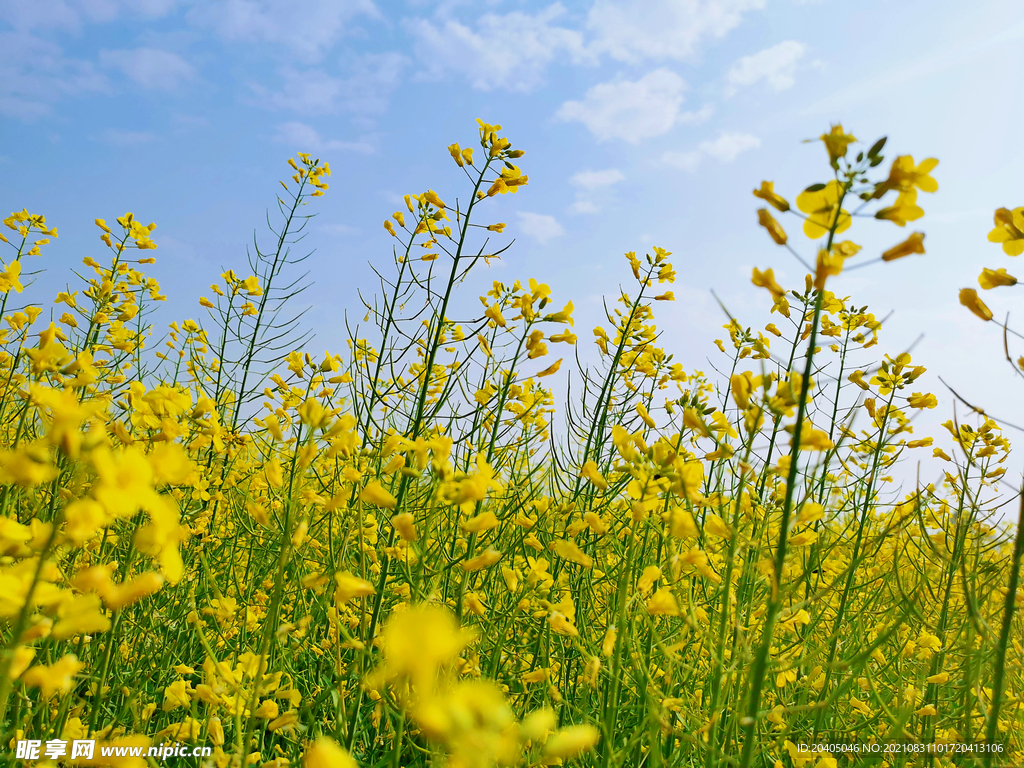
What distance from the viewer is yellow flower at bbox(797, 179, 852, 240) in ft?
3.72

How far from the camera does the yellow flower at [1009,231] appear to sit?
135 centimetres

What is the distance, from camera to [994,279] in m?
1.39

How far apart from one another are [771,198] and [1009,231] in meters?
0.65

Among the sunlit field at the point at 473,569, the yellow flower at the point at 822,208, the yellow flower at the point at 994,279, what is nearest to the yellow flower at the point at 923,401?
Answer: the sunlit field at the point at 473,569

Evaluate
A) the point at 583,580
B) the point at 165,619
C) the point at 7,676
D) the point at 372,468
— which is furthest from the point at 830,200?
the point at 165,619

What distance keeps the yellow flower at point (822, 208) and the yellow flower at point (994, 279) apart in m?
0.54

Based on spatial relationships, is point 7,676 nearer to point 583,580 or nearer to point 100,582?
point 100,582

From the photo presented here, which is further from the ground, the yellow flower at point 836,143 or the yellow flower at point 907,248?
the yellow flower at point 836,143

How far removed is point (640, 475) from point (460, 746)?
1316mm

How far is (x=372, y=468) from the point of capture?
9.62 feet

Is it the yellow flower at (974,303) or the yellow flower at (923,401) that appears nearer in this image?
the yellow flower at (974,303)

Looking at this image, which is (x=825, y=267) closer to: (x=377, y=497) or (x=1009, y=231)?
Result: (x=1009, y=231)

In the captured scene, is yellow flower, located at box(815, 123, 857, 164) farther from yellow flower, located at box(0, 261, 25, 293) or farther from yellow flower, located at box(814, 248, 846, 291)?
yellow flower, located at box(0, 261, 25, 293)

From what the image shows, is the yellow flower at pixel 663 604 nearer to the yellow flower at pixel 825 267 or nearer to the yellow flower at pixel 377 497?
the yellow flower at pixel 377 497
